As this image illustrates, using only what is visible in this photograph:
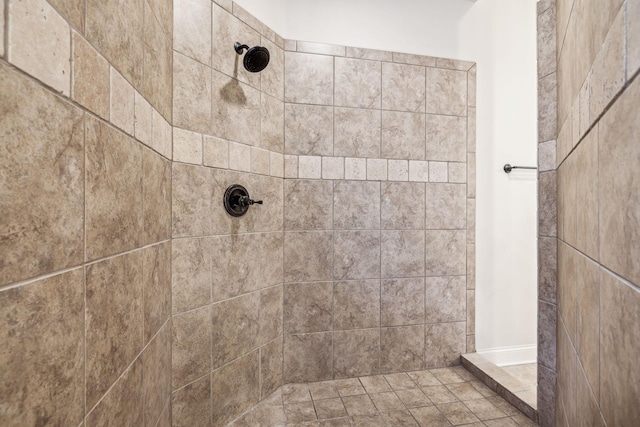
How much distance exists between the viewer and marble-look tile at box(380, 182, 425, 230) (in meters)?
2.16

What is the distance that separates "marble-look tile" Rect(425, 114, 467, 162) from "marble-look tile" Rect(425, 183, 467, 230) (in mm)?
213

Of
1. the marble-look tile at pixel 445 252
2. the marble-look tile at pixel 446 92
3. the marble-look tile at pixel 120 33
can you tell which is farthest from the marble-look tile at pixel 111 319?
the marble-look tile at pixel 446 92

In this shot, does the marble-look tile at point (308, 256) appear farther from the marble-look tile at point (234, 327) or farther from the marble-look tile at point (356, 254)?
the marble-look tile at point (234, 327)

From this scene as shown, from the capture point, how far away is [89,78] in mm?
702

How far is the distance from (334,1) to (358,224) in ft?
4.89

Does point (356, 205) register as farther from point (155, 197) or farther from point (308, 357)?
point (155, 197)

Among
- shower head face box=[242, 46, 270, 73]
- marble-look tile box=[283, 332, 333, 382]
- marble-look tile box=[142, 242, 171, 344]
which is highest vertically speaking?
shower head face box=[242, 46, 270, 73]

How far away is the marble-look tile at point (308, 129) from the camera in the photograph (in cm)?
202

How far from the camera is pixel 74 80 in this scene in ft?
2.12

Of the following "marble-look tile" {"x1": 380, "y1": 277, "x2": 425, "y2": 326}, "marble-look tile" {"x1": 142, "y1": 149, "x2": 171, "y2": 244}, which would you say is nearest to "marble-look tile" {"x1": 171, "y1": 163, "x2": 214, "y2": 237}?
"marble-look tile" {"x1": 142, "y1": 149, "x2": 171, "y2": 244}

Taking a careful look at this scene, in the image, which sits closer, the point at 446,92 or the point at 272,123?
the point at 272,123

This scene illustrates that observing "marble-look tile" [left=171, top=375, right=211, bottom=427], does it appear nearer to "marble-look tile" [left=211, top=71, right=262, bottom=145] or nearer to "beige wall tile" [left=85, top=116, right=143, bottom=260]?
"beige wall tile" [left=85, top=116, right=143, bottom=260]

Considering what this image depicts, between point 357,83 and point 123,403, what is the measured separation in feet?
6.67

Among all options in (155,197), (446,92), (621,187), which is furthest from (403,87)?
(621,187)
